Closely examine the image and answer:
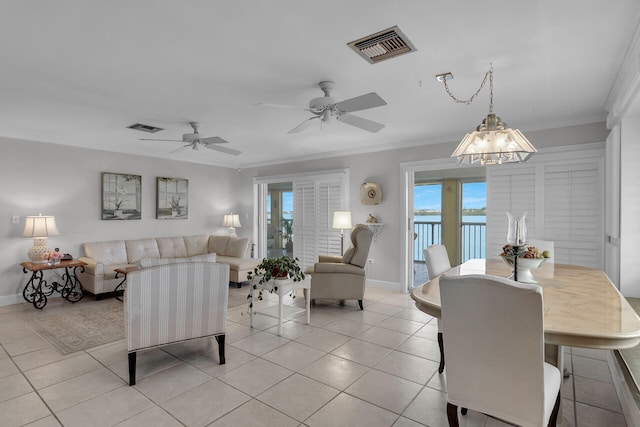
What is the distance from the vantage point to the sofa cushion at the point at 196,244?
21.9 feet

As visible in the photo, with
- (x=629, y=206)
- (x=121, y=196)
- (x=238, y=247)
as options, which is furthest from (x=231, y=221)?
(x=629, y=206)

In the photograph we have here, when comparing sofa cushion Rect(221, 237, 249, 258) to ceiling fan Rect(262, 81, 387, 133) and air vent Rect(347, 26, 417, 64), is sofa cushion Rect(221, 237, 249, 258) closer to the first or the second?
ceiling fan Rect(262, 81, 387, 133)

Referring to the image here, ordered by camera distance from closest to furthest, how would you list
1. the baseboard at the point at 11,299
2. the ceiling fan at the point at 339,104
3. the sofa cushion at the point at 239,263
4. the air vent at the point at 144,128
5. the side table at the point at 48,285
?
the ceiling fan at the point at 339,104 → the air vent at the point at 144,128 → the side table at the point at 48,285 → the baseboard at the point at 11,299 → the sofa cushion at the point at 239,263

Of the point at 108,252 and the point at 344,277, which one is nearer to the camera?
the point at 344,277

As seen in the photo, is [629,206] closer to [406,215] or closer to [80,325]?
[406,215]

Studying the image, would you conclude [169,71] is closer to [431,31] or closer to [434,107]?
[431,31]

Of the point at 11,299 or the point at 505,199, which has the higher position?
the point at 505,199

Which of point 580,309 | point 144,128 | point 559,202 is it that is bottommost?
point 580,309

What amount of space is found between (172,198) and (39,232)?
7.50 ft

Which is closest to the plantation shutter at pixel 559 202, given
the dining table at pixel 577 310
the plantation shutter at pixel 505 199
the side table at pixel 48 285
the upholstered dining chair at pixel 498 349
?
the plantation shutter at pixel 505 199

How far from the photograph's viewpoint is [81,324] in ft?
12.9

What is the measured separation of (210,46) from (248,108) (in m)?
1.35

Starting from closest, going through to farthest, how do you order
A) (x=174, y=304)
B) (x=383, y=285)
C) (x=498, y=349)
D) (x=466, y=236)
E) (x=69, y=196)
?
1. (x=498, y=349)
2. (x=174, y=304)
3. (x=69, y=196)
4. (x=383, y=285)
5. (x=466, y=236)

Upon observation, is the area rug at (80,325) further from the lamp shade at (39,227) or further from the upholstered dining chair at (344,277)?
the upholstered dining chair at (344,277)
